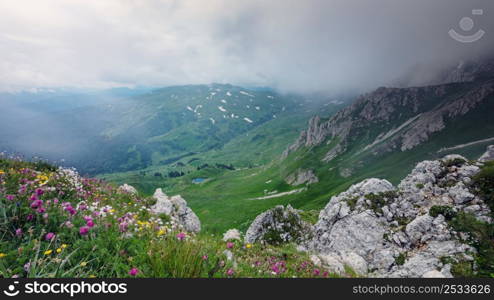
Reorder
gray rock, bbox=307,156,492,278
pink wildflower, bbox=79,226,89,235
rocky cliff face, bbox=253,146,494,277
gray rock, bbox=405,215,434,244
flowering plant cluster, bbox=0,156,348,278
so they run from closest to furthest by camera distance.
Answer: flowering plant cluster, bbox=0,156,348,278
pink wildflower, bbox=79,226,89,235
rocky cliff face, bbox=253,146,494,277
gray rock, bbox=307,156,492,278
gray rock, bbox=405,215,434,244

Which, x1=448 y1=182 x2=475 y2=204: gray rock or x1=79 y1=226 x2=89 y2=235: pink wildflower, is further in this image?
x1=448 y1=182 x2=475 y2=204: gray rock

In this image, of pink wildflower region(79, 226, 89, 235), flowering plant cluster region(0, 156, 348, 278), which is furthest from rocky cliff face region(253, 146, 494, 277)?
pink wildflower region(79, 226, 89, 235)

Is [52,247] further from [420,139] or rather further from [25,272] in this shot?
[420,139]

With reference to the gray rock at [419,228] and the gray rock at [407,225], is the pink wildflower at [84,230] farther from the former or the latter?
the gray rock at [419,228]

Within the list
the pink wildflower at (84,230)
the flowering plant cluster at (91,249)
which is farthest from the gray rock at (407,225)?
the pink wildflower at (84,230)

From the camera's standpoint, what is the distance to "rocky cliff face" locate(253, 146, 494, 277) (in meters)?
20.5

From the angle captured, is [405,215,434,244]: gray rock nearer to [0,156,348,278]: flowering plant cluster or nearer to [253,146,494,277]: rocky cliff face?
[253,146,494,277]: rocky cliff face

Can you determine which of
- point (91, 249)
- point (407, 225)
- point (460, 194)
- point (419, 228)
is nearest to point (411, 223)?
point (407, 225)

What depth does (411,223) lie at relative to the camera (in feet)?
81.7

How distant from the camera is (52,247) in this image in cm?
518

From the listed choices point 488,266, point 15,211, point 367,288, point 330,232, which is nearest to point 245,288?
point 367,288

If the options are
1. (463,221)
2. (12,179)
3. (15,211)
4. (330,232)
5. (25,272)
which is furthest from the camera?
(330,232)

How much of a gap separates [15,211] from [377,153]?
185336 mm

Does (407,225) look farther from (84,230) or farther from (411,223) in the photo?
(84,230)
